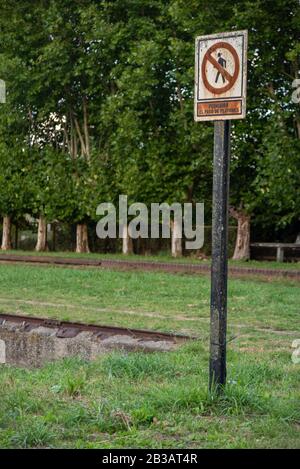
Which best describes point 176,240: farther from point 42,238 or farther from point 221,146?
point 221,146

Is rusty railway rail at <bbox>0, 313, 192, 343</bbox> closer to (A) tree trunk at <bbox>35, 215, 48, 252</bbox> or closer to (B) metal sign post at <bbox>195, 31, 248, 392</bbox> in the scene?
(B) metal sign post at <bbox>195, 31, 248, 392</bbox>

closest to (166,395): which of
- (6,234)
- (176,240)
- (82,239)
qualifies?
(176,240)

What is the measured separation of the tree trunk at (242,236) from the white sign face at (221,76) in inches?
791

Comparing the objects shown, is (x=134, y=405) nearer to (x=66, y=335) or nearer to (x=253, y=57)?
(x=66, y=335)

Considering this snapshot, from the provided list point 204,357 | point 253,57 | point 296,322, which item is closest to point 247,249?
point 253,57

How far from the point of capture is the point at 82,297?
1606 cm

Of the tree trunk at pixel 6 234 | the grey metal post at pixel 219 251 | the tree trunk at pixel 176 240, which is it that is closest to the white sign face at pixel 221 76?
the grey metal post at pixel 219 251

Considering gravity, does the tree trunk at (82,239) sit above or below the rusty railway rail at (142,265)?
above

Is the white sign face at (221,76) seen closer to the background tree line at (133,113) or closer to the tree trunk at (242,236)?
the background tree line at (133,113)

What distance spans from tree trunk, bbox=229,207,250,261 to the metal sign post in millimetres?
20163

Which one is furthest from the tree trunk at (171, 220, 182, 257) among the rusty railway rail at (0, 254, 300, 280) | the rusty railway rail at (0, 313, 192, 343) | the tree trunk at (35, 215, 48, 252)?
the rusty railway rail at (0, 313, 192, 343)

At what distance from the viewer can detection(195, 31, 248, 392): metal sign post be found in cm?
608

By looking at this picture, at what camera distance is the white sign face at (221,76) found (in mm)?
6082

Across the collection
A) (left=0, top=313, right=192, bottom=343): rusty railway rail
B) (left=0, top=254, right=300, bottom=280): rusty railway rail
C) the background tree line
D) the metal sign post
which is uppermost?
the background tree line
